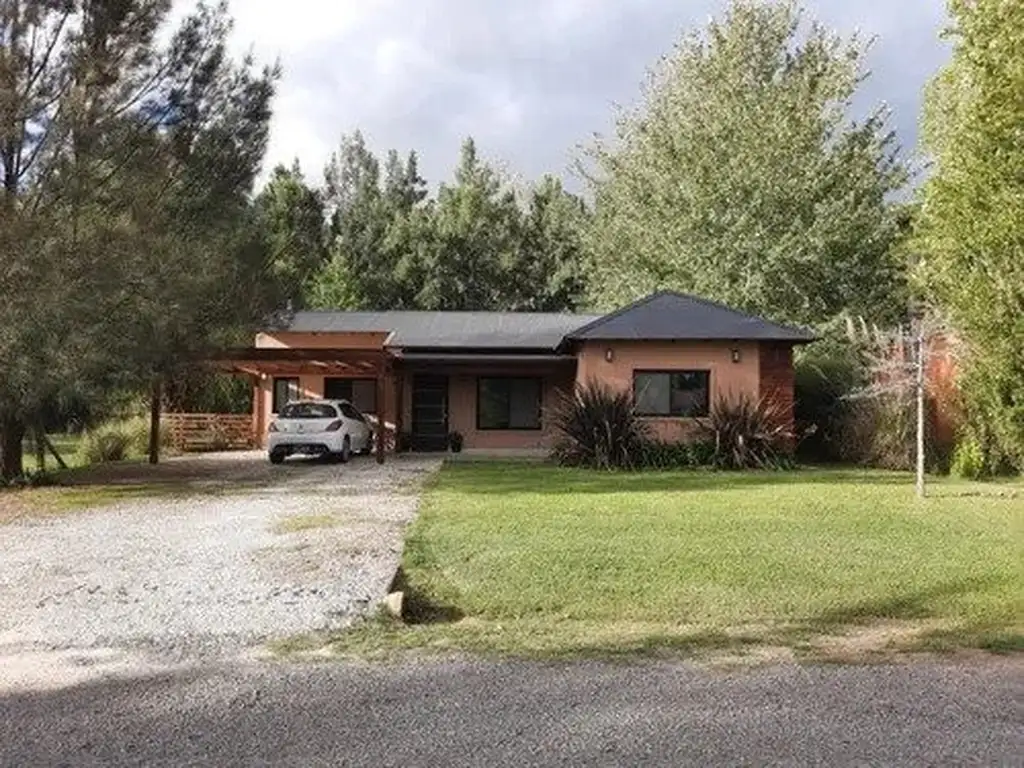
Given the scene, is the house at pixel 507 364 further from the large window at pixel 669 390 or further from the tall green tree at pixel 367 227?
the tall green tree at pixel 367 227

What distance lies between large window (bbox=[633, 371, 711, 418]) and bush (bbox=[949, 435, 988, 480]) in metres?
5.25

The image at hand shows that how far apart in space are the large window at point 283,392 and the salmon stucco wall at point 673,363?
914cm

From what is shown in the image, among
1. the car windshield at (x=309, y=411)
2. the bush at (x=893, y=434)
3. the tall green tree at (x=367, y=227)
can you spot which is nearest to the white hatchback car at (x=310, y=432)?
the car windshield at (x=309, y=411)

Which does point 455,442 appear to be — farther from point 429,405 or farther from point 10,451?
point 10,451

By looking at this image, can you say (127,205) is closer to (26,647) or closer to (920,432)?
(26,647)

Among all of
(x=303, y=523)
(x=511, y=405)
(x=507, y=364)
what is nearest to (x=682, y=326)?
(x=507, y=364)

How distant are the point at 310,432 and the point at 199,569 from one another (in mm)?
12745

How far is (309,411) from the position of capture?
2244 cm

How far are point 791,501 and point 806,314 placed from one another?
57.1 feet

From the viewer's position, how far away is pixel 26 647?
681cm

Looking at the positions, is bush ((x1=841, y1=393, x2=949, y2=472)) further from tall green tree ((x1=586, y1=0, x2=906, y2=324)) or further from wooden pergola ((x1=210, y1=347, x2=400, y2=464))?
wooden pergola ((x1=210, y1=347, x2=400, y2=464))

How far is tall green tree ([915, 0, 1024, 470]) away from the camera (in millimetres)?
14820

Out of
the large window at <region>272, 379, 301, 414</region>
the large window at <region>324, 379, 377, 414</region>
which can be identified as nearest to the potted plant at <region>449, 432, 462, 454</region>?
the large window at <region>324, 379, 377, 414</region>

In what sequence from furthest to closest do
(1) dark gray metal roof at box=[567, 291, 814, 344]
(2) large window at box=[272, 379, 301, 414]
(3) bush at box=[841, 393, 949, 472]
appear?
(2) large window at box=[272, 379, 301, 414]
(1) dark gray metal roof at box=[567, 291, 814, 344]
(3) bush at box=[841, 393, 949, 472]
